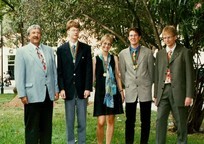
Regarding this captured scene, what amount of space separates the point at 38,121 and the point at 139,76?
1921 mm

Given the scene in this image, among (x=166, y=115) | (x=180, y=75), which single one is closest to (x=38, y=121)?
(x=166, y=115)

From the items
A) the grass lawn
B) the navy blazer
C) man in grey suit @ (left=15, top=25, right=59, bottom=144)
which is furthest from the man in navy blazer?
the grass lawn

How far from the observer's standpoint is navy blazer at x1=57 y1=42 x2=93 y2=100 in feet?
23.7

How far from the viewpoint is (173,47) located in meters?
7.32

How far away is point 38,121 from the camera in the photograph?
276 inches

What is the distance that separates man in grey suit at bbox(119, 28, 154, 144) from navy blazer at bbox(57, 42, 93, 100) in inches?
30.1

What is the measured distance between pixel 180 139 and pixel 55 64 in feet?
7.96

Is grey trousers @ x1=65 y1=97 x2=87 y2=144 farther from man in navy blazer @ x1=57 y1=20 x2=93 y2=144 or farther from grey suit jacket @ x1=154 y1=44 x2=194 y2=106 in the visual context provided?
grey suit jacket @ x1=154 y1=44 x2=194 y2=106

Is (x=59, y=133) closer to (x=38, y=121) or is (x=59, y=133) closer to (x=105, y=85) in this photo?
(x=105, y=85)

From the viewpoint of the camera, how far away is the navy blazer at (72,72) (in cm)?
723

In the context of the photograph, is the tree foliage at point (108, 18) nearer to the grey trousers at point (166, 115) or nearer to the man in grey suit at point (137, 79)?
the man in grey suit at point (137, 79)

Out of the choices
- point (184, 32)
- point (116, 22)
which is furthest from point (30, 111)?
point (116, 22)

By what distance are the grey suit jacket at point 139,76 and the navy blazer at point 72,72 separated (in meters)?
0.75

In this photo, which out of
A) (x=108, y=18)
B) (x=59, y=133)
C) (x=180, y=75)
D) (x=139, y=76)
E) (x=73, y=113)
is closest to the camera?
(x=180, y=75)
